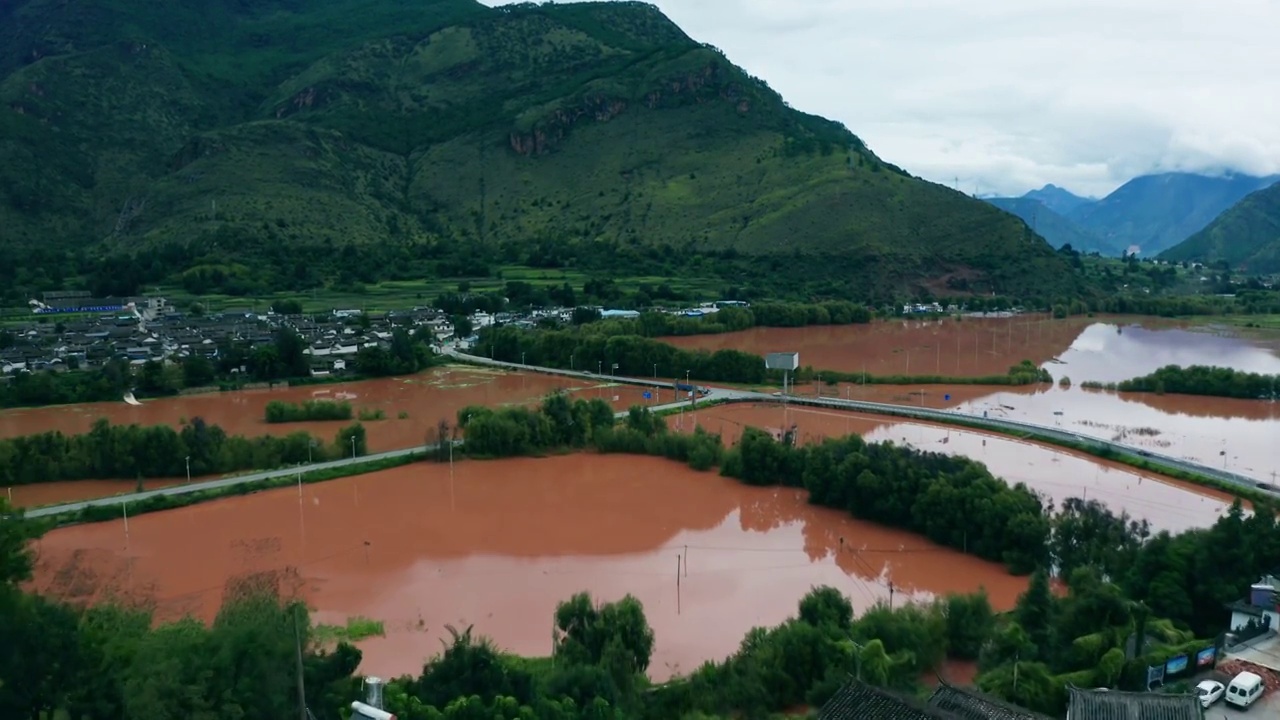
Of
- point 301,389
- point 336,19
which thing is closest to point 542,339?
point 301,389

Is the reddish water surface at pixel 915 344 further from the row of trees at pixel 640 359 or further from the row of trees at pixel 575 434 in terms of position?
the row of trees at pixel 575 434

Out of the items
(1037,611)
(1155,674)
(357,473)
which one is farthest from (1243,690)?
(357,473)

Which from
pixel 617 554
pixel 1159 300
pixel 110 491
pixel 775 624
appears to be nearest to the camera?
pixel 775 624

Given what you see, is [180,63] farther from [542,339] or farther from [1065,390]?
[1065,390]

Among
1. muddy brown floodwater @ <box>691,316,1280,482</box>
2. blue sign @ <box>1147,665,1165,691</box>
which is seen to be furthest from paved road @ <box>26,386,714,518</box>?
blue sign @ <box>1147,665,1165,691</box>

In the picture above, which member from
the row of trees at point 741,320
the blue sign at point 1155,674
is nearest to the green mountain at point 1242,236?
the row of trees at point 741,320
